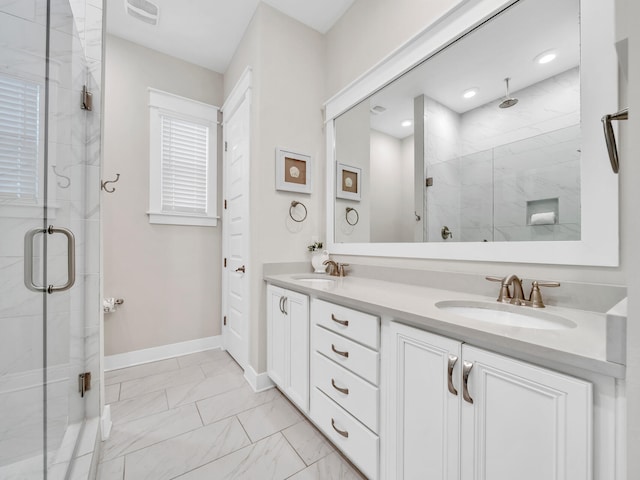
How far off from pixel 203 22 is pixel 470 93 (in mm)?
2217

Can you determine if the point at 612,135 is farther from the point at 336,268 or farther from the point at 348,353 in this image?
the point at 336,268

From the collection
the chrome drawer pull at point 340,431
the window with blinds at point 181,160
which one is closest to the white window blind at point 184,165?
the window with blinds at point 181,160

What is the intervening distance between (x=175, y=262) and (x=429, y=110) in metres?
2.51

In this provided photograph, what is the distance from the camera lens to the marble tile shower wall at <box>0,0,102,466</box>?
0.83 m

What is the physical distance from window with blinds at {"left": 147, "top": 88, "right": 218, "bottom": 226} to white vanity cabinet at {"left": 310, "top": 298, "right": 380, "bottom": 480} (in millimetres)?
1856

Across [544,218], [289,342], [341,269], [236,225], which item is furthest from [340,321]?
[236,225]

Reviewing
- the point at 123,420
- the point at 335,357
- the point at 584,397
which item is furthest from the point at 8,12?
the point at 123,420

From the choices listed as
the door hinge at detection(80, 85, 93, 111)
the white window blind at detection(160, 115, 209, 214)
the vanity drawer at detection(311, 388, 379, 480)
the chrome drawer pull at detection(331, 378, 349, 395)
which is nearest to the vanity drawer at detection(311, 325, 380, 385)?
the chrome drawer pull at detection(331, 378, 349, 395)

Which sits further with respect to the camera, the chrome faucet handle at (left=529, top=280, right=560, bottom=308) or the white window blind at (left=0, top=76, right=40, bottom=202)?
the chrome faucet handle at (left=529, top=280, right=560, bottom=308)

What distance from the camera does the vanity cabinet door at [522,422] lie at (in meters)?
0.59

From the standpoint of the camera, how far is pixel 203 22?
2254 millimetres

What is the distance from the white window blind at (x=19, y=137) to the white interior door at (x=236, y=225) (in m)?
1.29

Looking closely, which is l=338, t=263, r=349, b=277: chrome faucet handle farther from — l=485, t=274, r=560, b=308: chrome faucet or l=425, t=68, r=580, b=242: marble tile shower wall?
l=485, t=274, r=560, b=308: chrome faucet

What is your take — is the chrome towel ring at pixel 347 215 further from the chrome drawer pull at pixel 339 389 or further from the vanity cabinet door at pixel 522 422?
the vanity cabinet door at pixel 522 422
